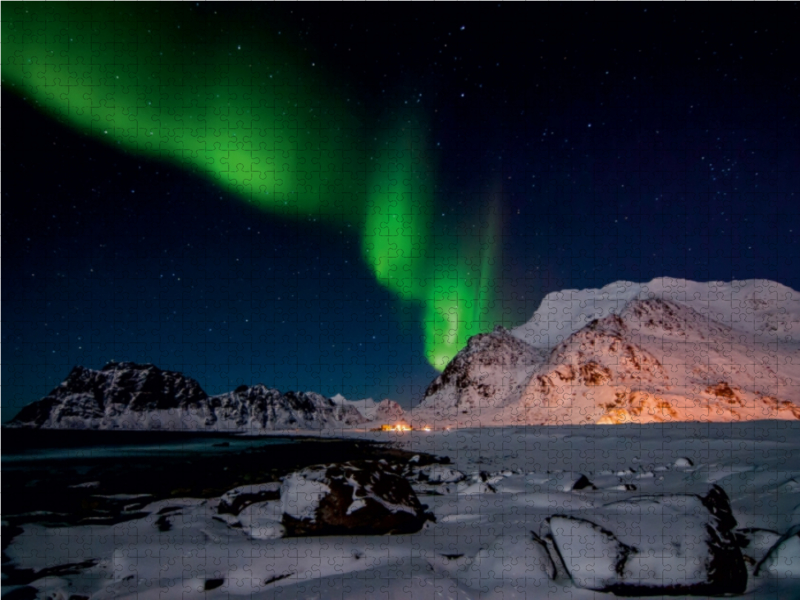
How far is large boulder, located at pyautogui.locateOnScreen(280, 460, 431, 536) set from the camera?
766 cm

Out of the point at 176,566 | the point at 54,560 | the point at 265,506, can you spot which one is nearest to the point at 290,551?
the point at 176,566

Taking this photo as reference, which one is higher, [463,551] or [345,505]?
[345,505]

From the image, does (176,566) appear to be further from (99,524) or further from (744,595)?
(744,595)

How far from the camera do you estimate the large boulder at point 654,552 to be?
516 cm

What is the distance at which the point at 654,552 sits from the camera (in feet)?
17.6

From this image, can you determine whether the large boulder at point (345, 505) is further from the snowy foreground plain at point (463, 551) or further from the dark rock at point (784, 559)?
the dark rock at point (784, 559)

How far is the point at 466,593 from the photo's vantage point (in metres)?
5.22

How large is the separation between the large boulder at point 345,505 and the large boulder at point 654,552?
8.64 feet

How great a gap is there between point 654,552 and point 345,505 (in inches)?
174

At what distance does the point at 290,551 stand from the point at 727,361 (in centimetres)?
17665

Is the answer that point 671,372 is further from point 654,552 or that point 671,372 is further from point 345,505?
point 654,552

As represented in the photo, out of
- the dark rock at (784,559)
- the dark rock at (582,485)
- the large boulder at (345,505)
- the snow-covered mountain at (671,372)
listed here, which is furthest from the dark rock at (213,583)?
the snow-covered mountain at (671,372)

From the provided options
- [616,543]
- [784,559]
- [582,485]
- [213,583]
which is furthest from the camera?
[582,485]

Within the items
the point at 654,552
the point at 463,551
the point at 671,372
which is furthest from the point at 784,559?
the point at 671,372
